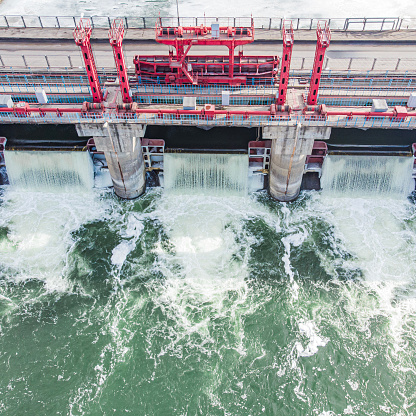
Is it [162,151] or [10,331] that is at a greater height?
[162,151]

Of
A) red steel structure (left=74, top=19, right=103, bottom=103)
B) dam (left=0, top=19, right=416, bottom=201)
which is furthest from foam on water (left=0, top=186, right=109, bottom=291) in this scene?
red steel structure (left=74, top=19, right=103, bottom=103)

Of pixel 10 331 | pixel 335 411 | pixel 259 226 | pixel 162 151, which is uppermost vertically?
pixel 162 151

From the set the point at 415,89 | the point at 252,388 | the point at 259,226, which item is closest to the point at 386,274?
the point at 259,226

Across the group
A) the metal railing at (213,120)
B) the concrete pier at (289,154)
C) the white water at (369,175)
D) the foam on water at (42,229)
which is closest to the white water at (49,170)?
the foam on water at (42,229)

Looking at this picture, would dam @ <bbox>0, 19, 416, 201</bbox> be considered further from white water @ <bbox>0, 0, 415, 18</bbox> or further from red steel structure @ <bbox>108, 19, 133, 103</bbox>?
white water @ <bbox>0, 0, 415, 18</bbox>

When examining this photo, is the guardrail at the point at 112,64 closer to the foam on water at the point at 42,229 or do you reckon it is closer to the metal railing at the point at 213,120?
the metal railing at the point at 213,120

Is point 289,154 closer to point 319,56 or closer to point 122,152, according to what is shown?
point 319,56

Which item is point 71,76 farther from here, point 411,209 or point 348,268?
point 411,209
